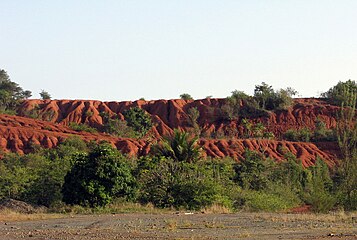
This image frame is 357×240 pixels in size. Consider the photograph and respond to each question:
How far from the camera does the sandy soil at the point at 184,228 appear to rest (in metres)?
19.9

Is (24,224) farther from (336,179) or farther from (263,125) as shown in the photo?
(263,125)

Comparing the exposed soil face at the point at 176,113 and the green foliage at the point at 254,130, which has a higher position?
the exposed soil face at the point at 176,113

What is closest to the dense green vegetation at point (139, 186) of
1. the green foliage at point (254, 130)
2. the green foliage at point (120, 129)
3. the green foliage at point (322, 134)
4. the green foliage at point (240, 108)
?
the green foliage at point (120, 129)

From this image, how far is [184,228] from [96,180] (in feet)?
39.7

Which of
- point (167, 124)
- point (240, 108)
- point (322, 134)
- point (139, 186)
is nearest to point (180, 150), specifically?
point (139, 186)

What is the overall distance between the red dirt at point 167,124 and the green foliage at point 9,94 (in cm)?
230

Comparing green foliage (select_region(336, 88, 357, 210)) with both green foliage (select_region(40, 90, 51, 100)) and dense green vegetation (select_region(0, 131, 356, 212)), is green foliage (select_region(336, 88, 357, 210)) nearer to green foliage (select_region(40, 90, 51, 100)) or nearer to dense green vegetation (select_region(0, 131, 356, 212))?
dense green vegetation (select_region(0, 131, 356, 212))

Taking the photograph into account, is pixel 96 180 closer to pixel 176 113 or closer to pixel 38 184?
pixel 38 184

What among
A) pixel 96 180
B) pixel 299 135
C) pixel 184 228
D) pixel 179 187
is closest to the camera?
pixel 184 228

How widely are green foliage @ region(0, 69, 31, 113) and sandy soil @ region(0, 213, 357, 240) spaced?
77874 millimetres

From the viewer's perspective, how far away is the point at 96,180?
111 ft

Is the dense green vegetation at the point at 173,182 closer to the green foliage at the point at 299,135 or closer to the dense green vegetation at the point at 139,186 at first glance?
the dense green vegetation at the point at 139,186

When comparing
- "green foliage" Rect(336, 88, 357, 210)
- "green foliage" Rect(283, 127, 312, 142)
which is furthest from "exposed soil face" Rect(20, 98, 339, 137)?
"green foliage" Rect(336, 88, 357, 210)

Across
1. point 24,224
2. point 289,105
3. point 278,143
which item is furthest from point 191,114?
point 24,224
